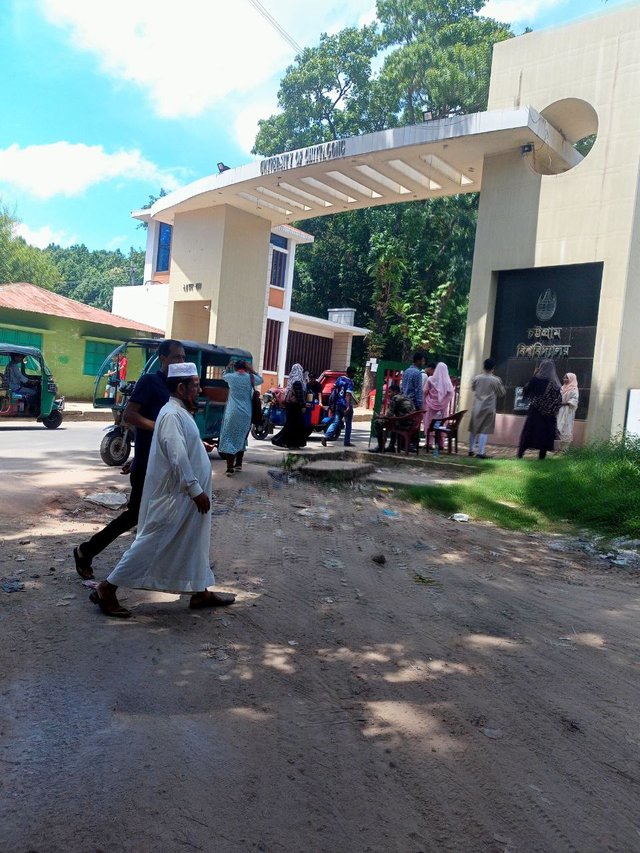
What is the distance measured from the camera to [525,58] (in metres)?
13.6

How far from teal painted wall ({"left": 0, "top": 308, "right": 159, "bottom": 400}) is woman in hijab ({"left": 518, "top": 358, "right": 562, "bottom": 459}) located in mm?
14199

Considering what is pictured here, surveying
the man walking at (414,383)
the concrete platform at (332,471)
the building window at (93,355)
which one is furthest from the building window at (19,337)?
the concrete platform at (332,471)

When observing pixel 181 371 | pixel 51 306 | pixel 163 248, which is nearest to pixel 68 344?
pixel 51 306

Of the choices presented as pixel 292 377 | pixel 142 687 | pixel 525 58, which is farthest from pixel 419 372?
pixel 142 687

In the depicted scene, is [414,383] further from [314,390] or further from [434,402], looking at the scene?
[314,390]

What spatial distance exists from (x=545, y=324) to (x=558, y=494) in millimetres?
5392

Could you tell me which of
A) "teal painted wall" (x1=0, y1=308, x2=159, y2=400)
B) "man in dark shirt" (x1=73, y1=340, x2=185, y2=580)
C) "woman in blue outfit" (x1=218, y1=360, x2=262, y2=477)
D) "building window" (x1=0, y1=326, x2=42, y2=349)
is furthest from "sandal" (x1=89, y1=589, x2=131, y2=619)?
"teal painted wall" (x1=0, y1=308, x2=159, y2=400)

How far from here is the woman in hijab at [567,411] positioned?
12164 mm

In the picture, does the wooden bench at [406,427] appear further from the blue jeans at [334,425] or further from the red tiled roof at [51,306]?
the red tiled roof at [51,306]

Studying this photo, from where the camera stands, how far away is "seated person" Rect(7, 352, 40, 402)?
47.5ft

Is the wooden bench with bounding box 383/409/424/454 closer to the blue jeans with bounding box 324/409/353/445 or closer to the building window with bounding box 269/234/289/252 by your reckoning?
the blue jeans with bounding box 324/409/353/445

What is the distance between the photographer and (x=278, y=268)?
27688 mm

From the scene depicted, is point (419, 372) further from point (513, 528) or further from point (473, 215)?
point (473, 215)

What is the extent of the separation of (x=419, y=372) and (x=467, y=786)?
9.72 metres
